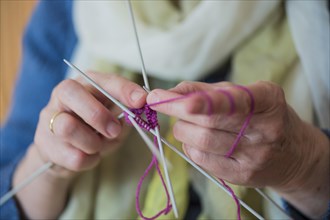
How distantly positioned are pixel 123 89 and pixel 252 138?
0.52 ft

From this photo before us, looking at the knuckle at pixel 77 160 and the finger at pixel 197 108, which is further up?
the finger at pixel 197 108

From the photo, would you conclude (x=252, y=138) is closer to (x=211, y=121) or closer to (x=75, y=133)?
(x=211, y=121)

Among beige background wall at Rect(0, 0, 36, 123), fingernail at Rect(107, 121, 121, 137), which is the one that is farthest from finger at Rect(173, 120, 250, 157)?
beige background wall at Rect(0, 0, 36, 123)

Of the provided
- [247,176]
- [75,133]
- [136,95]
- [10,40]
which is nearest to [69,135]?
[75,133]

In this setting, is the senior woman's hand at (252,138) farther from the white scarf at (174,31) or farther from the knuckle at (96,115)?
the white scarf at (174,31)

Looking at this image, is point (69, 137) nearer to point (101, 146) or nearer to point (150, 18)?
point (101, 146)

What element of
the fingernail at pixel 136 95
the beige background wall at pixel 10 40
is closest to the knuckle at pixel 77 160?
the fingernail at pixel 136 95

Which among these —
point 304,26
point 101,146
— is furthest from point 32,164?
point 304,26

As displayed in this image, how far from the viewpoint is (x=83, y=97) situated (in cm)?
43

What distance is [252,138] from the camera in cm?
35

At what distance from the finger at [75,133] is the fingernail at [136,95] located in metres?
0.09

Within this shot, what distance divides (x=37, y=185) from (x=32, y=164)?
3 centimetres

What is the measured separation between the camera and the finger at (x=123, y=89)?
0.39 meters

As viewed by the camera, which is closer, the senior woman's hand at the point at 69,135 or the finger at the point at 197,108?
the finger at the point at 197,108
